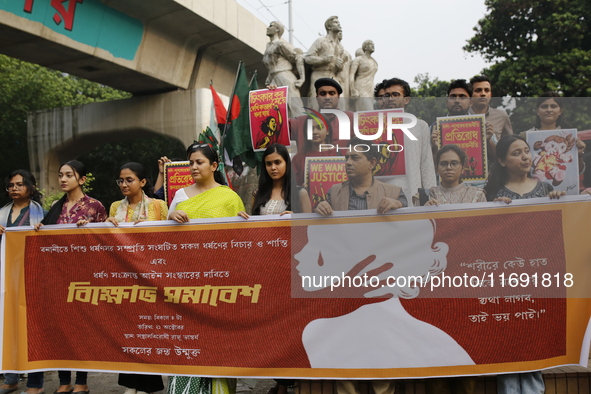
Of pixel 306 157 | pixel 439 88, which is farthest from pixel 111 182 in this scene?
pixel 306 157

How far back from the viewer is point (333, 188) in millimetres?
3385

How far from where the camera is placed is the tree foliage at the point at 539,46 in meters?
16.8

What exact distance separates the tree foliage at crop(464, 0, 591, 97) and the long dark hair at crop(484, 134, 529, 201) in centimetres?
1426

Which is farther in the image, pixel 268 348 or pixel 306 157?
pixel 306 157

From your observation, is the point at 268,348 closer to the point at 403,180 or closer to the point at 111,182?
the point at 403,180

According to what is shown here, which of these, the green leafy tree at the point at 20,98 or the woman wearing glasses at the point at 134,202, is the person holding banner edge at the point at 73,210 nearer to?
the woman wearing glasses at the point at 134,202

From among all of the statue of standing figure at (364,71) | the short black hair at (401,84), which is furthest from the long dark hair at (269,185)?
the statue of standing figure at (364,71)

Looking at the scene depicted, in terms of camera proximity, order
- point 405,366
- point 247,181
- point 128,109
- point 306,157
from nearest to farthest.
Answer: point 405,366, point 306,157, point 247,181, point 128,109

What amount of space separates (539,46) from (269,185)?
17.1m

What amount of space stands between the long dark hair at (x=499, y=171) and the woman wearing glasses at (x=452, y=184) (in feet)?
0.20

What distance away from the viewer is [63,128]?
18172mm

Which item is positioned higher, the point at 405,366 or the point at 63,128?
the point at 63,128

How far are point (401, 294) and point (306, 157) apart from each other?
1176mm

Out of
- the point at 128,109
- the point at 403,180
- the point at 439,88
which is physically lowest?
the point at 403,180
